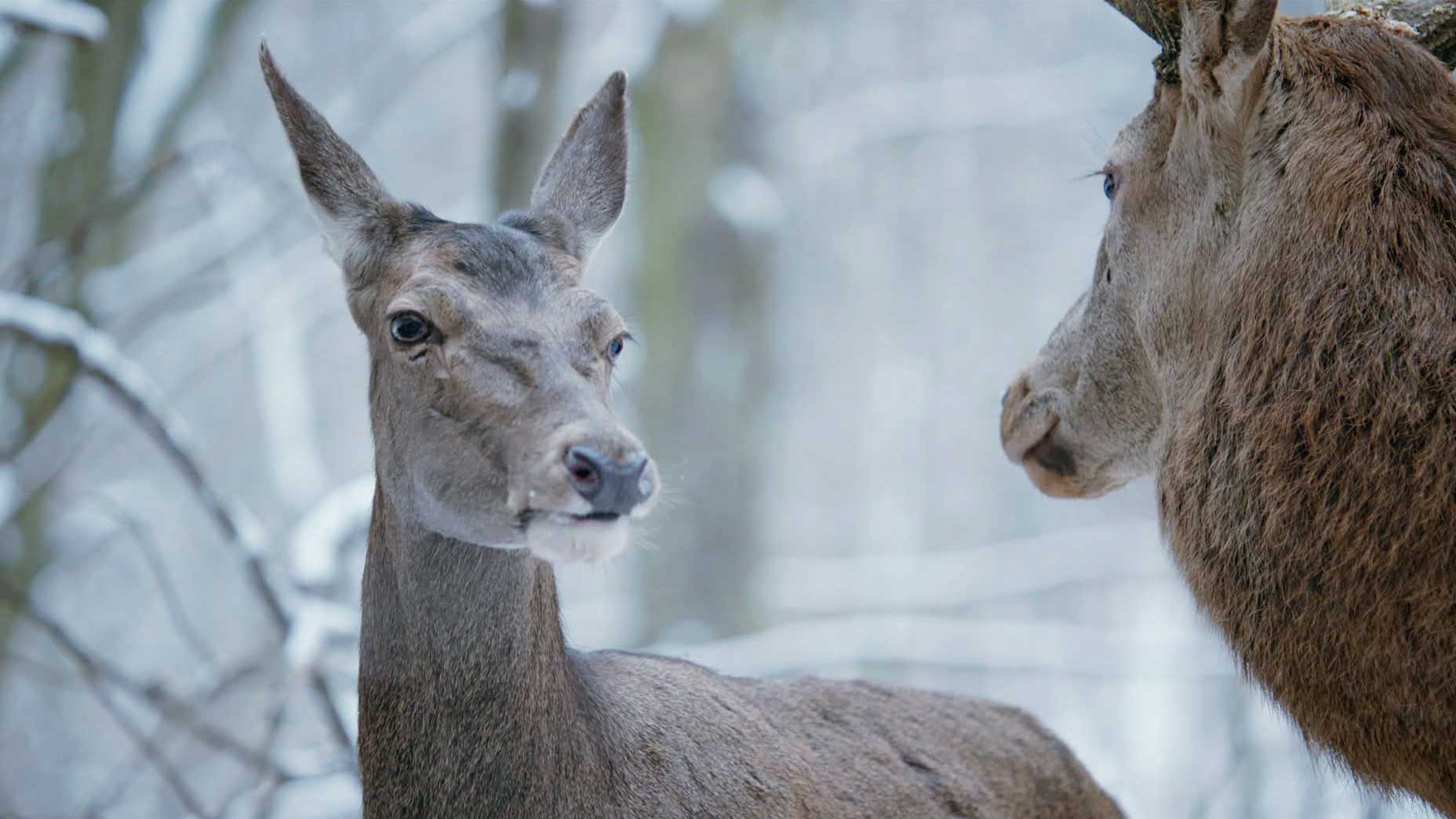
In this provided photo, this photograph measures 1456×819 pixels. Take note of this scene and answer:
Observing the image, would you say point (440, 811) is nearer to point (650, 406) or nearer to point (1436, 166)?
point (1436, 166)

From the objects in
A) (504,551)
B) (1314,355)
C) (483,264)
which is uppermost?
A: (483,264)

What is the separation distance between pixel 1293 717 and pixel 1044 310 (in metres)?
13.4

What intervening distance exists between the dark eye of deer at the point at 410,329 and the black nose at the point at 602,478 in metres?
0.51

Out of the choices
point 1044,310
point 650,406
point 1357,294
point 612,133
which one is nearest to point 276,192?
point 650,406

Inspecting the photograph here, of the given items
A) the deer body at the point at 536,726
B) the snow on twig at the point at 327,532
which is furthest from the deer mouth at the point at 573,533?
the snow on twig at the point at 327,532

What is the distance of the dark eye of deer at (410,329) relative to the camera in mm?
2736

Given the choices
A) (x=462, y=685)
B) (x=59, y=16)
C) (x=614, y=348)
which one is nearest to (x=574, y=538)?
(x=462, y=685)

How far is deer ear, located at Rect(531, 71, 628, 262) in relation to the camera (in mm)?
3260

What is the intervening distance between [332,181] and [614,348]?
755 millimetres

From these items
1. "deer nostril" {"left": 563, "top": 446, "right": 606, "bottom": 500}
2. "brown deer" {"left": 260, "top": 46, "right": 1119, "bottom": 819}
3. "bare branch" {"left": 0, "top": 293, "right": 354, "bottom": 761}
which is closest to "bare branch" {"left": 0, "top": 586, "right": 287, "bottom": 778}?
"bare branch" {"left": 0, "top": 293, "right": 354, "bottom": 761}

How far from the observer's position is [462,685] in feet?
8.93

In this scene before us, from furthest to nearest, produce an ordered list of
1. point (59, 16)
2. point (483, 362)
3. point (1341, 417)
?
point (59, 16) → point (483, 362) → point (1341, 417)

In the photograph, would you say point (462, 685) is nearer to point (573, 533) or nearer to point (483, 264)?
point (573, 533)

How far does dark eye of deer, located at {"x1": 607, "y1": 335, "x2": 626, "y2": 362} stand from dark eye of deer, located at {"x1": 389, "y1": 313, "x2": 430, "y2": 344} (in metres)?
0.39
